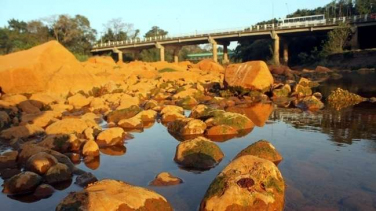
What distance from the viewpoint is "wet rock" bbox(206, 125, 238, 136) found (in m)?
15.0

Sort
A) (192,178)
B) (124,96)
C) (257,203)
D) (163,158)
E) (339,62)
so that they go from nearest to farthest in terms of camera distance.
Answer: (257,203)
(192,178)
(163,158)
(124,96)
(339,62)

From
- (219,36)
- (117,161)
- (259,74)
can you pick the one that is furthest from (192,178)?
(219,36)

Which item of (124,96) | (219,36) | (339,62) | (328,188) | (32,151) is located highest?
(219,36)

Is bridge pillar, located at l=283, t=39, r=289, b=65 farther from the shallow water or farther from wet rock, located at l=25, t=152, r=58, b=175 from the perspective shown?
wet rock, located at l=25, t=152, r=58, b=175

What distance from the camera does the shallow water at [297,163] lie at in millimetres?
8680

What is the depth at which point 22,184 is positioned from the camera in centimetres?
939

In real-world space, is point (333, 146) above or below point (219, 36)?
below

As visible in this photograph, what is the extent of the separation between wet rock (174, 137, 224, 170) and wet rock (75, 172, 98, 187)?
2805 millimetres

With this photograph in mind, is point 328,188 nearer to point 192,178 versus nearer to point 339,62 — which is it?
point 192,178

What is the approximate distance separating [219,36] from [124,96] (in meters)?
44.8

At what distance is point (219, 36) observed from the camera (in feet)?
217

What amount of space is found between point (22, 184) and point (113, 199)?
367cm

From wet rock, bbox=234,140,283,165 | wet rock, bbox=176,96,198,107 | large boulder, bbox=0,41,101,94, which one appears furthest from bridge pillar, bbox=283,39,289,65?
wet rock, bbox=234,140,283,165

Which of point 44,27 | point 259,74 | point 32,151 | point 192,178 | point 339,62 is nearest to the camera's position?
point 192,178
